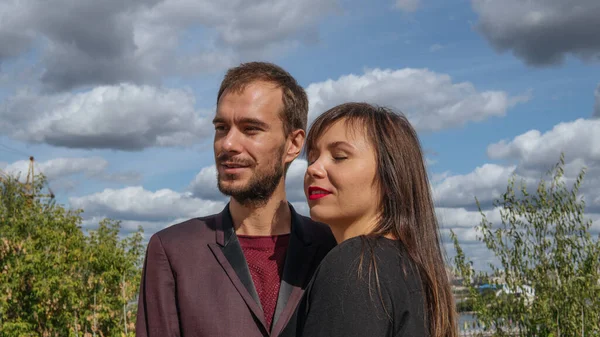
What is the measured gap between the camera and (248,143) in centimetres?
304

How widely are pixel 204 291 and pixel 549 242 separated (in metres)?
6.68

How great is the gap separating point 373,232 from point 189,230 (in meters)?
1.25

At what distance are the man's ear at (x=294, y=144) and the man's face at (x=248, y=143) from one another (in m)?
0.12

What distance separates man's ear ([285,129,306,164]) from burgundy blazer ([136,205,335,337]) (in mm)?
394

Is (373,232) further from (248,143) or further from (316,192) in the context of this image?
(248,143)

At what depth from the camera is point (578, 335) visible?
8141 millimetres

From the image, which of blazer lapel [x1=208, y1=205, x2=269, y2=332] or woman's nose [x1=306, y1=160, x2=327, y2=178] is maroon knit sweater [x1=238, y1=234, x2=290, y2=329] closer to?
blazer lapel [x1=208, y1=205, x2=269, y2=332]

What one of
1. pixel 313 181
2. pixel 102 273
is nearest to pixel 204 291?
pixel 313 181

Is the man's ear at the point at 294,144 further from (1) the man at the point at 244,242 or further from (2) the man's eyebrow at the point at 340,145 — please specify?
(2) the man's eyebrow at the point at 340,145

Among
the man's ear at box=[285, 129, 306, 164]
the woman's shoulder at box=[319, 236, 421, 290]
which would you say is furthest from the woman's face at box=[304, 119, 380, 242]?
the man's ear at box=[285, 129, 306, 164]

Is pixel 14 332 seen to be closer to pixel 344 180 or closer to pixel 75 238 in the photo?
pixel 75 238

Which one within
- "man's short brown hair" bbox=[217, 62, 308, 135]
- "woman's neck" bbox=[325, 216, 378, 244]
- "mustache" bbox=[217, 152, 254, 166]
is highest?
"man's short brown hair" bbox=[217, 62, 308, 135]

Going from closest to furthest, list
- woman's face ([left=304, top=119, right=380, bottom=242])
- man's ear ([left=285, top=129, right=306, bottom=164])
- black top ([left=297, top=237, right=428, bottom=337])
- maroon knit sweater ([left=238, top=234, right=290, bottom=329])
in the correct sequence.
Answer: black top ([left=297, top=237, right=428, bottom=337])
woman's face ([left=304, top=119, right=380, bottom=242])
maroon knit sweater ([left=238, top=234, right=290, bottom=329])
man's ear ([left=285, top=129, right=306, bottom=164])

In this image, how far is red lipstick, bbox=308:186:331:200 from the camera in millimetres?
2197
